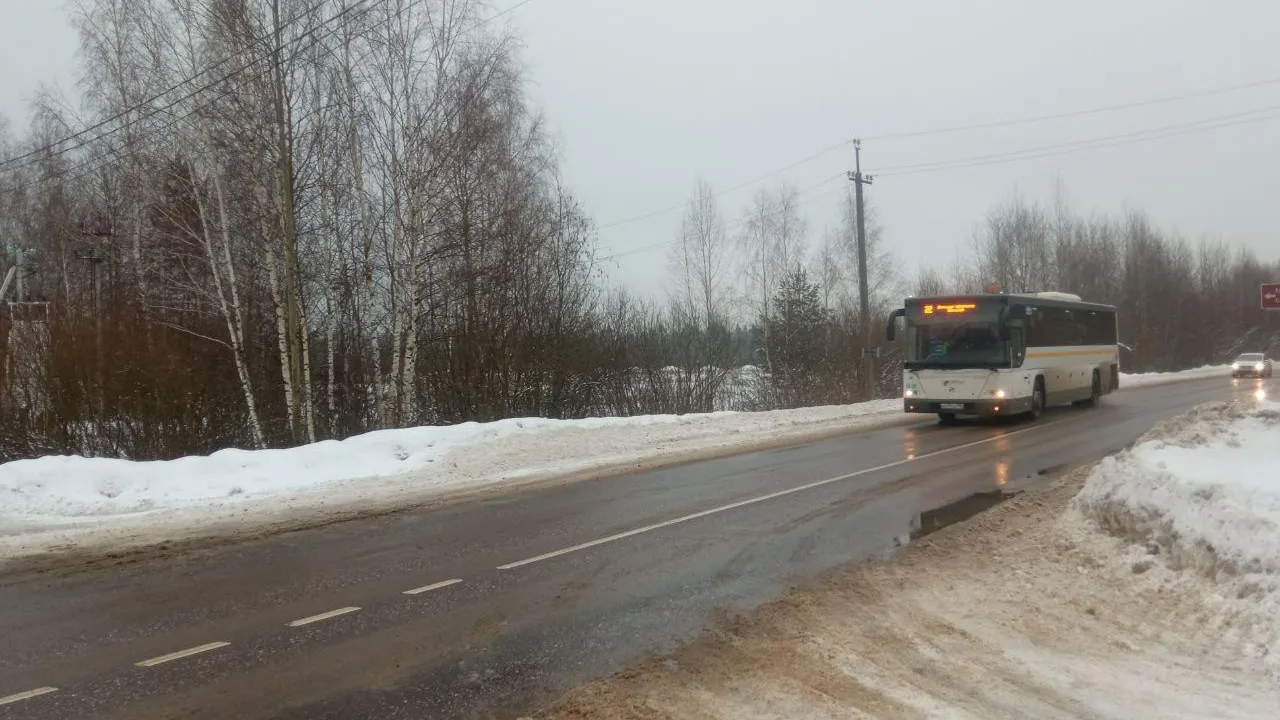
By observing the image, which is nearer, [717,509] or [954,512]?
[954,512]

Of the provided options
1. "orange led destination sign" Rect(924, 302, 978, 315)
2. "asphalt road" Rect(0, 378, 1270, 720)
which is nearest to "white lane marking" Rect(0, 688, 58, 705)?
"asphalt road" Rect(0, 378, 1270, 720)

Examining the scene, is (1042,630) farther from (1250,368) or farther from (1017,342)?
(1250,368)

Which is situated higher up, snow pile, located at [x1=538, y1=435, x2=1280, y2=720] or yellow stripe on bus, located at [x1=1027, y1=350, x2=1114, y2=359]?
yellow stripe on bus, located at [x1=1027, y1=350, x2=1114, y2=359]

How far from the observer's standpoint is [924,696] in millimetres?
4594

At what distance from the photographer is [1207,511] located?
6691mm

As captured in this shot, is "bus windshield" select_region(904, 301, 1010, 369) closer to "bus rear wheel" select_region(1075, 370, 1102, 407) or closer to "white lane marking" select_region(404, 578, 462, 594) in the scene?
"bus rear wheel" select_region(1075, 370, 1102, 407)

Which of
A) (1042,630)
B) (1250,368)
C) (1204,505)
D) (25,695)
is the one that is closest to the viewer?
(25,695)

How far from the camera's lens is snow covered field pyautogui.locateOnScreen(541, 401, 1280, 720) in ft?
15.0

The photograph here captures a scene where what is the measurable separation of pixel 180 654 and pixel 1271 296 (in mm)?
27317

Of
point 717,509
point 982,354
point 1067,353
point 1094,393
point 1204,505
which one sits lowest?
point 717,509

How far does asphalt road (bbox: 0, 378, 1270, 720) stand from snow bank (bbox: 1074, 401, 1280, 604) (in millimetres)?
2058

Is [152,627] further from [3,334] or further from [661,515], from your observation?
[3,334]

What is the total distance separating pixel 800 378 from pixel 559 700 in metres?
29.0

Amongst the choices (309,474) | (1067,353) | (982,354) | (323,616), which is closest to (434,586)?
(323,616)
